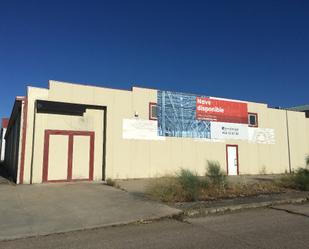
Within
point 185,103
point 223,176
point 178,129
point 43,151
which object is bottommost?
point 223,176

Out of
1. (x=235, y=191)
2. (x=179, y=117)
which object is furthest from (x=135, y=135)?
(x=235, y=191)

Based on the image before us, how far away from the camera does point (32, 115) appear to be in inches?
682

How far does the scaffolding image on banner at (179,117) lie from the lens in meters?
21.2

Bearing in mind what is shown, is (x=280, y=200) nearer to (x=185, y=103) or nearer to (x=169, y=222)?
(x=169, y=222)

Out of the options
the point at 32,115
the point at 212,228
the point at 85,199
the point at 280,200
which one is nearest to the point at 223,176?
the point at 280,200

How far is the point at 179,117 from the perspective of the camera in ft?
71.3

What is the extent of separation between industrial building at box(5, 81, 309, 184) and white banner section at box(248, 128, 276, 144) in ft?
0.23

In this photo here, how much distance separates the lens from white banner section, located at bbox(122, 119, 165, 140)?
19906 mm

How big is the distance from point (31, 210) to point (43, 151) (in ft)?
24.4

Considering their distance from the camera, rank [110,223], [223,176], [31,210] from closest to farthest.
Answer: [110,223] < [31,210] < [223,176]

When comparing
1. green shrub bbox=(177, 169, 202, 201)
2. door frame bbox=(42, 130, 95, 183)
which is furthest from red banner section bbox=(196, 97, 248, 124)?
→ green shrub bbox=(177, 169, 202, 201)

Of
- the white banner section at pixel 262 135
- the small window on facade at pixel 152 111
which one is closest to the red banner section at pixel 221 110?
the white banner section at pixel 262 135

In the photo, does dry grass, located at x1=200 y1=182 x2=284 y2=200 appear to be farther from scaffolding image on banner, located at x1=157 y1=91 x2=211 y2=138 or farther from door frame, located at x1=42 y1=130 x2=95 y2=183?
door frame, located at x1=42 y1=130 x2=95 y2=183

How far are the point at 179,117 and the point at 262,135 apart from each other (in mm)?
7260
